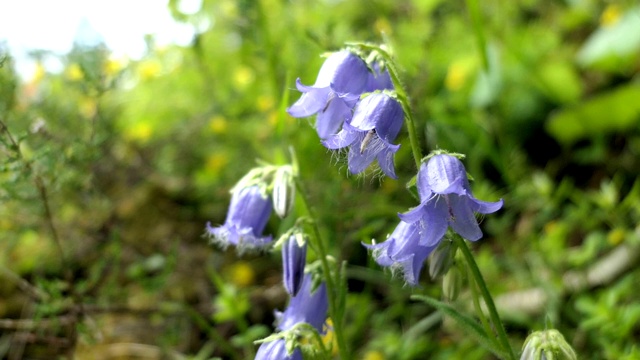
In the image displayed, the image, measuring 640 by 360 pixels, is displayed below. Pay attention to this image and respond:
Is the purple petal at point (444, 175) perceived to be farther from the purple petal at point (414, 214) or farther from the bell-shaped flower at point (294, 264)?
the bell-shaped flower at point (294, 264)

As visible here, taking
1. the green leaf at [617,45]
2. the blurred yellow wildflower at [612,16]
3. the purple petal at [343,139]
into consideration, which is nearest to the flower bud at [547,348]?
the purple petal at [343,139]

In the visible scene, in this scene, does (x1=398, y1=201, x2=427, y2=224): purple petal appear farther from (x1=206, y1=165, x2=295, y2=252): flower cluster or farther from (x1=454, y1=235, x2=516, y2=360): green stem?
(x1=206, y1=165, x2=295, y2=252): flower cluster

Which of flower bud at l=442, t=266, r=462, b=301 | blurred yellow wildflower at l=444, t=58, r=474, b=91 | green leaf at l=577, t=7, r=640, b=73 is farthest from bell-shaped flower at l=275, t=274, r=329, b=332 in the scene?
green leaf at l=577, t=7, r=640, b=73

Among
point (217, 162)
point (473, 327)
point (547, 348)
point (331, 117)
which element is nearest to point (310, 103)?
point (331, 117)

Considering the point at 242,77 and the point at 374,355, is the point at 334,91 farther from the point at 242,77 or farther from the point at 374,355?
the point at 242,77

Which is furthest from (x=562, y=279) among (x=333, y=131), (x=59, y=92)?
(x=59, y=92)

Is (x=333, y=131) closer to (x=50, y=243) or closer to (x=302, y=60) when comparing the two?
(x=302, y=60)
